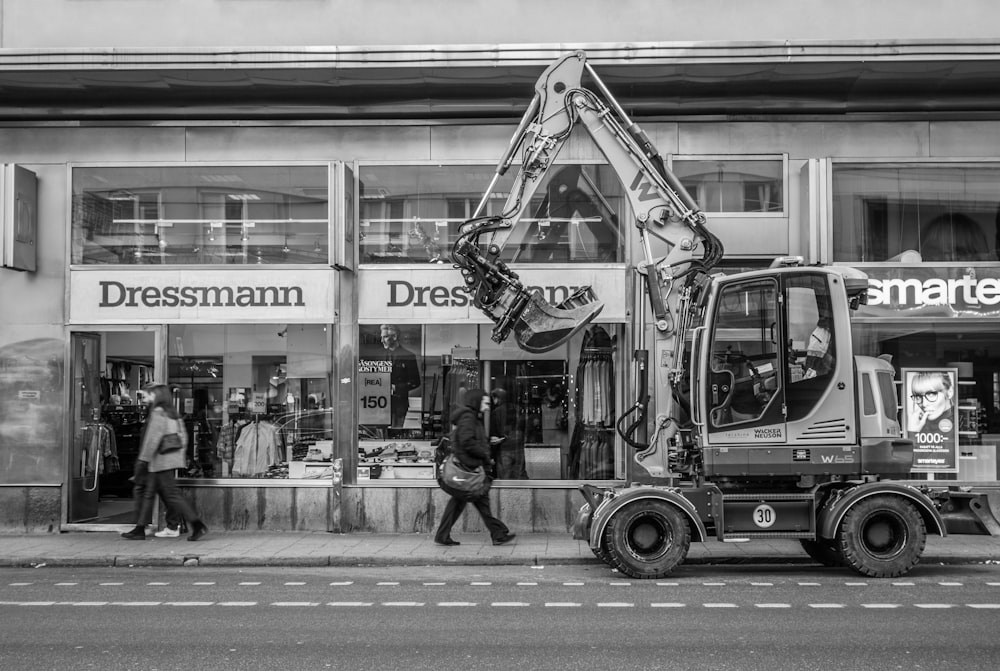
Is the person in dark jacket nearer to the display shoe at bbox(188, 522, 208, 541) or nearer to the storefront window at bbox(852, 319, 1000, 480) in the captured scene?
the display shoe at bbox(188, 522, 208, 541)

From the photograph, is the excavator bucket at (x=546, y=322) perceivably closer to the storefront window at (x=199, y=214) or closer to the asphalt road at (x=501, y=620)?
the asphalt road at (x=501, y=620)

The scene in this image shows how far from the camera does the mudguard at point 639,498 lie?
991 centimetres

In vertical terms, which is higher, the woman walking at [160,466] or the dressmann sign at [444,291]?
the dressmann sign at [444,291]

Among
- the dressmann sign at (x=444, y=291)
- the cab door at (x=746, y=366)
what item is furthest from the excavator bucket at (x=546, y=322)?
the dressmann sign at (x=444, y=291)

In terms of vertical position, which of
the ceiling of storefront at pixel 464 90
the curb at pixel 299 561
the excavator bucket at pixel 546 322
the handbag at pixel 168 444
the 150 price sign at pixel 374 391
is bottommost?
the curb at pixel 299 561

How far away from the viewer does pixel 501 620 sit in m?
7.96

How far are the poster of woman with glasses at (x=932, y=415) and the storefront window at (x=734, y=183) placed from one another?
3007 millimetres

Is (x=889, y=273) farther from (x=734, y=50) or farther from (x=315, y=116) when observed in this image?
(x=315, y=116)

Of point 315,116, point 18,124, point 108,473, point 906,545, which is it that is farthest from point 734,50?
point 108,473

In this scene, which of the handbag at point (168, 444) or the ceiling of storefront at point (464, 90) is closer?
the handbag at point (168, 444)

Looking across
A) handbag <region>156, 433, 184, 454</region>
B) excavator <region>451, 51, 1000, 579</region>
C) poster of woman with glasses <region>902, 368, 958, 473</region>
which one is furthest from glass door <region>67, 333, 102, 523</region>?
poster of woman with glasses <region>902, 368, 958, 473</region>

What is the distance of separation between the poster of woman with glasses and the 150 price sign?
705 centimetres

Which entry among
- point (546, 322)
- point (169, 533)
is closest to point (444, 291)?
point (546, 322)

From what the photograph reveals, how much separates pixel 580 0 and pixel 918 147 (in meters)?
5.06
